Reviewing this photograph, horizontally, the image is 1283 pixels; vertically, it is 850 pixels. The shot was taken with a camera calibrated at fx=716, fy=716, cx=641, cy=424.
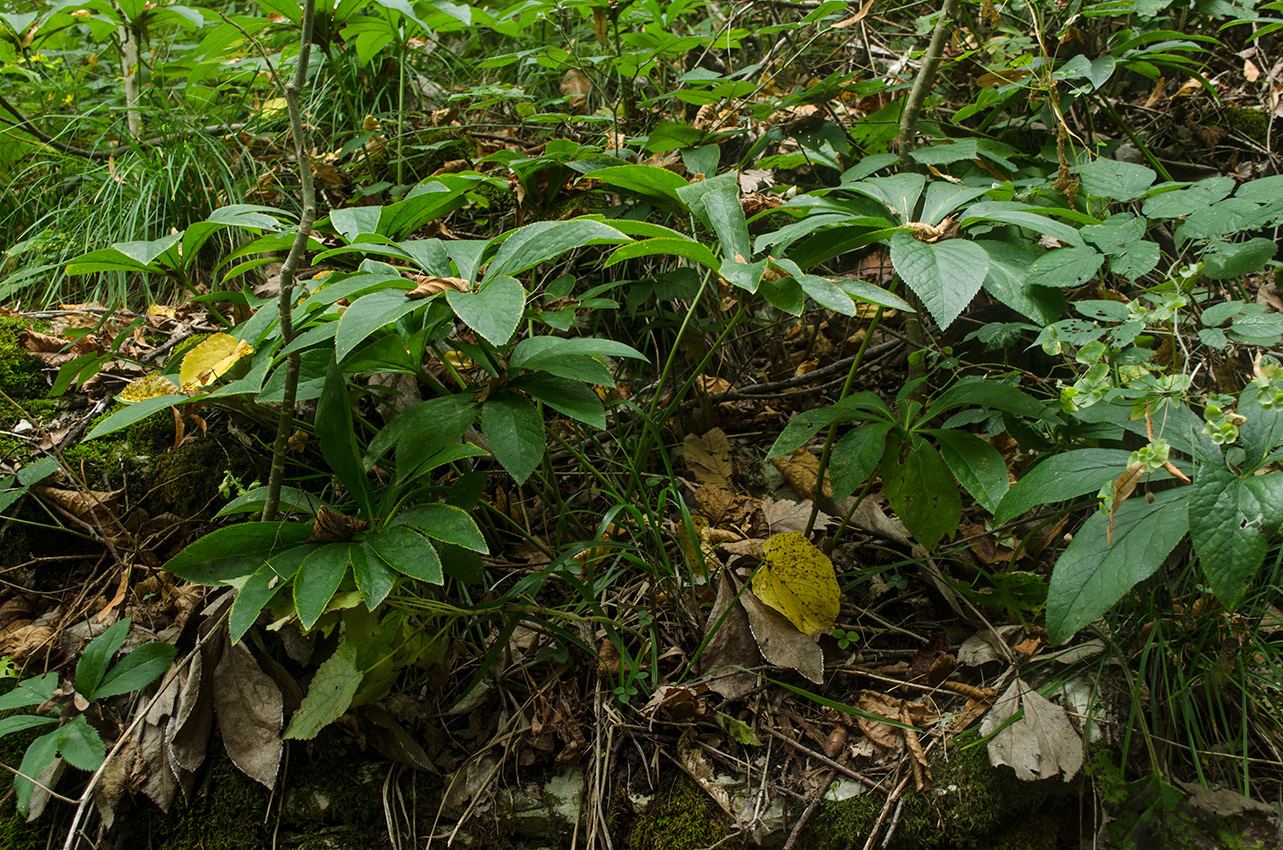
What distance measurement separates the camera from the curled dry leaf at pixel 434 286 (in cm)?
105

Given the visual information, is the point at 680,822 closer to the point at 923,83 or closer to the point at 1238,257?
the point at 1238,257

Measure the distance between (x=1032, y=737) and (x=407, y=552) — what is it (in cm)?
106

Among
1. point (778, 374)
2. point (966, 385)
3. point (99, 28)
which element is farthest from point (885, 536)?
point (99, 28)

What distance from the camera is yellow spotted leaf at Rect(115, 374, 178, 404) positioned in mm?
1300

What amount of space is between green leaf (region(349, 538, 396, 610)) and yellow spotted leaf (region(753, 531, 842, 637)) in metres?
0.65

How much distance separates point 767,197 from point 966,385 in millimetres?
624

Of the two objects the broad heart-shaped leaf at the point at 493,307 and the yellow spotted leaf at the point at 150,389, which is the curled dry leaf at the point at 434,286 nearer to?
the broad heart-shaped leaf at the point at 493,307

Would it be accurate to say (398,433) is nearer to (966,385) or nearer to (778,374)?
(966,385)

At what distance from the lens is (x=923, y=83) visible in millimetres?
1552

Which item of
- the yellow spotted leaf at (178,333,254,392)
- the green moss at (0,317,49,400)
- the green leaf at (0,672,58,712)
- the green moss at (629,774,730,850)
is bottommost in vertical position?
the green moss at (629,774,730,850)

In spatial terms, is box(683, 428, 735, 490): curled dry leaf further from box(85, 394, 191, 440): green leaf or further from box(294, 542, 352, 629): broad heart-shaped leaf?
box(85, 394, 191, 440): green leaf

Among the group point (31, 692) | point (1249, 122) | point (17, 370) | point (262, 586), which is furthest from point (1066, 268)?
point (17, 370)

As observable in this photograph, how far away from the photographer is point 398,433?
3.88 feet

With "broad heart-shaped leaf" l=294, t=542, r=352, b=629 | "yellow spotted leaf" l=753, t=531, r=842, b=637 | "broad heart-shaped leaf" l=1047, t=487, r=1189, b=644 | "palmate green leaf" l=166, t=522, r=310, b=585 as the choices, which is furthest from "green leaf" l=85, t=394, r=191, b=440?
"broad heart-shaped leaf" l=1047, t=487, r=1189, b=644
